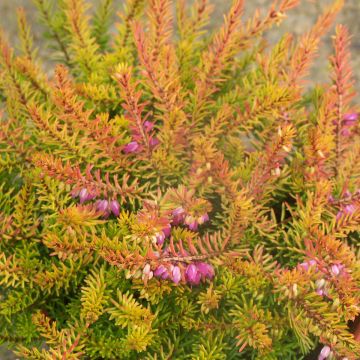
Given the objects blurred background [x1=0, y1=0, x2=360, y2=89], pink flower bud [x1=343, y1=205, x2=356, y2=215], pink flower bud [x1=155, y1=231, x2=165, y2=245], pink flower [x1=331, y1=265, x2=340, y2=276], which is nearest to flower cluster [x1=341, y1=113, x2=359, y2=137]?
pink flower bud [x1=343, y1=205, x2=356, y2=215]

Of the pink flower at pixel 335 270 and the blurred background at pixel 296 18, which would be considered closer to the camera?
the pink flower at pixel 335 270

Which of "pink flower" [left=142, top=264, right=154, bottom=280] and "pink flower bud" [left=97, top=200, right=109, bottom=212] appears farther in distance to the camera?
"pink flower bud" [left=97, top=200, right=109, bottom=212]

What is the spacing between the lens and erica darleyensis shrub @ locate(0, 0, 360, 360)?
30.4 inches

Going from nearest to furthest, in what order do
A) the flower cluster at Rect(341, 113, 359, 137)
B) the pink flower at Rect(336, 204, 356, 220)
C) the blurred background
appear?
the pink flower at Rect(336, 204, 356, 220)
the flower cluster at Rect(341, 113, 359, 137)
the blurred background

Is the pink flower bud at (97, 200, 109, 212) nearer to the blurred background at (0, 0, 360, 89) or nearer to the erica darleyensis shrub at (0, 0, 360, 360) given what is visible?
the erica darleyensis shrub at (0, 0, 360, 360)

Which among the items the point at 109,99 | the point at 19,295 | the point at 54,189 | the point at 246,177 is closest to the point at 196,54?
the point at 109,99

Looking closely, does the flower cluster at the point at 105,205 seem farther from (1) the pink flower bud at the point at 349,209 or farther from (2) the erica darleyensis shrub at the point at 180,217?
(1) the pink flower bud at the point at 349,209

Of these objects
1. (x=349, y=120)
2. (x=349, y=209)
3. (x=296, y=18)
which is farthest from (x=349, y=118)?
(x=296, y=18)

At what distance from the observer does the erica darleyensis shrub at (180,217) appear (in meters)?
0.77

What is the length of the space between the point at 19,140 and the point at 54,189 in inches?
5.7

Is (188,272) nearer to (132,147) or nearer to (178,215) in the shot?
(178,215)

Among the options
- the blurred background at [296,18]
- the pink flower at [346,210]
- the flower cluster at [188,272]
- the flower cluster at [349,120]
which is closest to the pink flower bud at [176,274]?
the flower cluster at [188,272]

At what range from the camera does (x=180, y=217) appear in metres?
0.83

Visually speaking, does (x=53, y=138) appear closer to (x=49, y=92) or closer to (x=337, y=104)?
(x=49, y=92)
